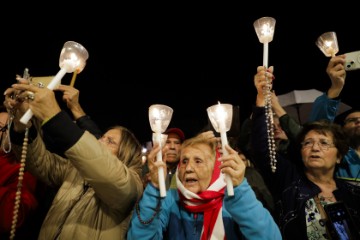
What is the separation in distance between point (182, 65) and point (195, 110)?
9.78ft

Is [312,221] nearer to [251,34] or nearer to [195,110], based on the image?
[251,34]

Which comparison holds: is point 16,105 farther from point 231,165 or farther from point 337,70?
point 337,70

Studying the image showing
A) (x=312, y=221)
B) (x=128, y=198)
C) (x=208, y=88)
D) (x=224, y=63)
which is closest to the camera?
(x=128, y=198)

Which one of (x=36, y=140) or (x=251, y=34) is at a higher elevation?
(x=251, y=34)

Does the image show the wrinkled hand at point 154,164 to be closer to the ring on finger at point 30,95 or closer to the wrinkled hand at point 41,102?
the wrinkled hand at point 41,102

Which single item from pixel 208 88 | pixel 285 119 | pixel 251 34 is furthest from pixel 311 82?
pixel 285 119

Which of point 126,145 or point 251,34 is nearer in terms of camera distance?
point 126,145

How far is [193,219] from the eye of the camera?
2328 mm

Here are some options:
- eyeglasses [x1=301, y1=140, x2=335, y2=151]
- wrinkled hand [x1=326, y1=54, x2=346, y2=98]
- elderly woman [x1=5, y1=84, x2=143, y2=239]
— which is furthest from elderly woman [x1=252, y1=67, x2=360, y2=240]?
elderly woman [x1=5, y1=84, x2=143, y2=239]

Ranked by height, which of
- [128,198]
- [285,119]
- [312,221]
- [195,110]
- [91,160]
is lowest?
[312,221]

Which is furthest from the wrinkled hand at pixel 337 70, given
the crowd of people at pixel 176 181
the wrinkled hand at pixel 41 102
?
the wrinkled hand at pixel 41 102

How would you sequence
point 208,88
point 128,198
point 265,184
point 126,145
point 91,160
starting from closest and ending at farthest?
point 91,160 < point 128,198 < point 126,145 < point 265,184 < point 208,88

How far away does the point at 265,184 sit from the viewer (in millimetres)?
3125

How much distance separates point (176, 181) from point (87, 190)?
72 cm
